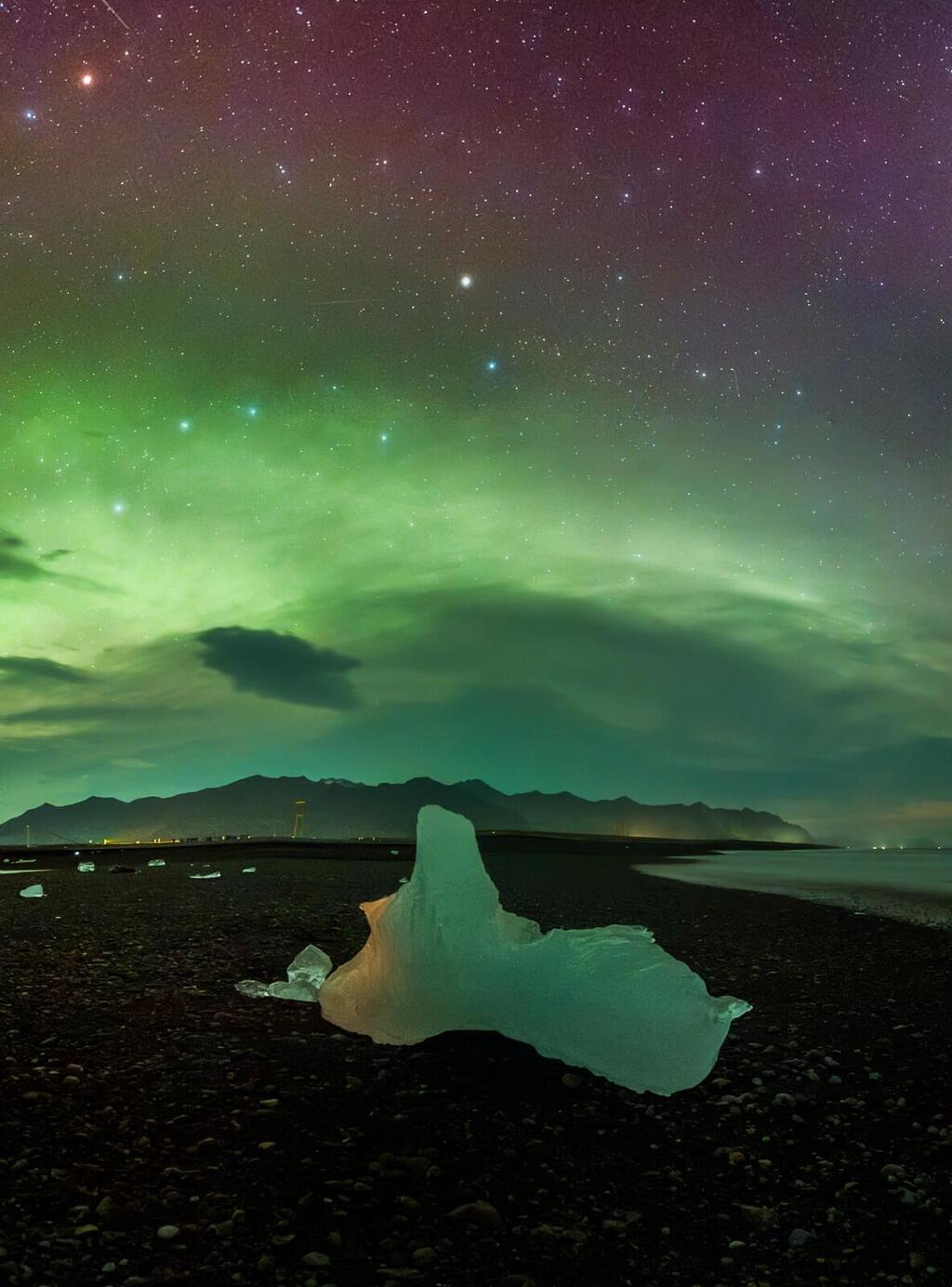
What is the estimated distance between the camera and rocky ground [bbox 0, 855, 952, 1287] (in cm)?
336

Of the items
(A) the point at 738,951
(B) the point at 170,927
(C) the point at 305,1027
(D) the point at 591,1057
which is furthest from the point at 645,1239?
(B) the point at 170,927

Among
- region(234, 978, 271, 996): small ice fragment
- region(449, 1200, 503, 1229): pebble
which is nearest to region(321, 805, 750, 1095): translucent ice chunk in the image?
region(234, 978, 271, 996): small ice fragment

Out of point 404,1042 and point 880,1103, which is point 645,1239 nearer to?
point 880,1103

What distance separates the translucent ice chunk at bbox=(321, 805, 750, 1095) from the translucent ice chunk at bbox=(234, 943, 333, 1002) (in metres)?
0.72

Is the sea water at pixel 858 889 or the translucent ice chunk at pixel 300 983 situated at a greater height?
the translucent ice chunk at pixel 300 983

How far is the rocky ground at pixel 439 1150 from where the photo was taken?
3.36 meters

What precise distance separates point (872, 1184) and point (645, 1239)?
136 cm

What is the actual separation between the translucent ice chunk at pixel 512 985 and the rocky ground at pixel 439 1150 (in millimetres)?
188

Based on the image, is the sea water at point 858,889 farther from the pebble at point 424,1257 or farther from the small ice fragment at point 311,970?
the pebble at point 424,1257

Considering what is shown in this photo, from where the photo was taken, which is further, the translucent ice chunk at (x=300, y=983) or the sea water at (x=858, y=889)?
the sea water at (x=858, y=889)

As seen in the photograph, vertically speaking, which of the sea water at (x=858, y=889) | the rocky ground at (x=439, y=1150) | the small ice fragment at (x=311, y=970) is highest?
the small ice fragment at (x=311, y=970)

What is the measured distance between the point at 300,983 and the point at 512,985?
8.03 ft

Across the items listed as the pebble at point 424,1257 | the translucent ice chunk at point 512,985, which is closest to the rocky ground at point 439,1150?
the pebble at point 424,1257

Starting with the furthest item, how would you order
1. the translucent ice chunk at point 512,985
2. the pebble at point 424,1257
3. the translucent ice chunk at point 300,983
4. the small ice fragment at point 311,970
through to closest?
the small ice fragment at point 311,970
the translucent ice chunk at point 300,983
the translucent ice chunk at point 512,985
the pebble at point 424,1257
